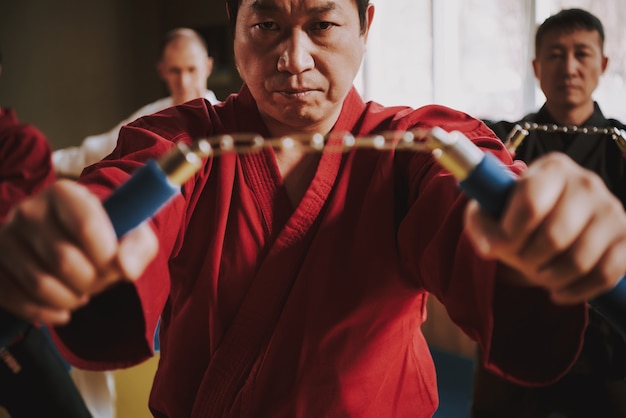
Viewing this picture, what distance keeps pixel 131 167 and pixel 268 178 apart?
0.22m

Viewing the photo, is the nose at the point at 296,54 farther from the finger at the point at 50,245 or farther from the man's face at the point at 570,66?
the man's face at the point at 570,66

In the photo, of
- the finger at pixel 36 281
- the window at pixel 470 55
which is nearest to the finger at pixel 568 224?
the finger at pixel 36 281

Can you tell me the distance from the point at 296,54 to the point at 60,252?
0.47 meters

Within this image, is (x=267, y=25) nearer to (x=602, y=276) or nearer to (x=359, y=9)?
(x=359, y=9)

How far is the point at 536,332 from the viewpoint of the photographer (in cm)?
50

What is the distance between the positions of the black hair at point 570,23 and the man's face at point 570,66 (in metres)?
0.01

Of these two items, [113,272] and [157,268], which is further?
[157,268]

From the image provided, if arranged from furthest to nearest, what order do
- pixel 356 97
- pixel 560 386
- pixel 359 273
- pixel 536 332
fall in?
pixel 560 386 → pixel 356 97 → pixel 359 273 → pixel 536 332

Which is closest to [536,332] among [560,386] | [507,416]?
[560,386]

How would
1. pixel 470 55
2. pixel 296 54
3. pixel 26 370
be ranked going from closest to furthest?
pixel 296 54 → pixel 26 370 → pixel 470 55

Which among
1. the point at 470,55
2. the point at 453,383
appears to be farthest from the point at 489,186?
the point at 470,55

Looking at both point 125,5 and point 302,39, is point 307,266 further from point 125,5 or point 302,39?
point 125,5

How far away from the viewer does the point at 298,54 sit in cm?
73

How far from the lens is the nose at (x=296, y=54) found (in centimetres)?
73
